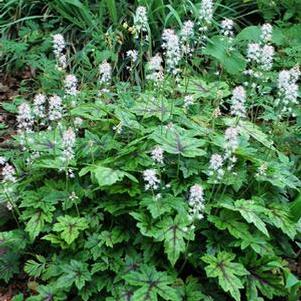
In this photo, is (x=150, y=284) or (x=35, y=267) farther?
(x=35, y=267)

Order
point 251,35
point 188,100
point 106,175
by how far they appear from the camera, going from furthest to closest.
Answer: point 251,35 → point 188,100 → point 106,175

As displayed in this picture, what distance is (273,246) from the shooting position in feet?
12.8

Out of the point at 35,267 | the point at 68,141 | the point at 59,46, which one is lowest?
the point at 35,267

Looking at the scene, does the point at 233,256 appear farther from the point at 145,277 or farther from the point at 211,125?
the point at 211,125

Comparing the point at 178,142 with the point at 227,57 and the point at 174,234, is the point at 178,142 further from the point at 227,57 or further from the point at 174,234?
the point at 227,57

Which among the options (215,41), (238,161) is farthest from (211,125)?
(215,41)

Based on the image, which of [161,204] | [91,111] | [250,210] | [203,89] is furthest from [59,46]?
[250,210]

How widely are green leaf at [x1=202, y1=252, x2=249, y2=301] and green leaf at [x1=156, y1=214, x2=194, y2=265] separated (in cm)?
18

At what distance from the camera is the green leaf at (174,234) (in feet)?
11.2

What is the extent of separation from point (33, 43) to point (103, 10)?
847mm

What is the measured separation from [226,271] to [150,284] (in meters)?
0.48

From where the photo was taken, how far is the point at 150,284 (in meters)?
3.38

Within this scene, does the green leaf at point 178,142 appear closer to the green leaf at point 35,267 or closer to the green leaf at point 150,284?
the green leaf at point 150,284

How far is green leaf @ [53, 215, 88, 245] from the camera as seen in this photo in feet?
11.5
